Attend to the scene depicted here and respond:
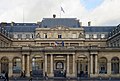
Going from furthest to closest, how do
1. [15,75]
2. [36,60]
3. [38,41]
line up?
[38,41], [36,60], [15,75]

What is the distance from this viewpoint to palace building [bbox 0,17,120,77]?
7775 centimetres

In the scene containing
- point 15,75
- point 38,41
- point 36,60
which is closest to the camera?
point 15,75

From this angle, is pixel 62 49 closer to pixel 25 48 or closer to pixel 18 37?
pixel 25 48

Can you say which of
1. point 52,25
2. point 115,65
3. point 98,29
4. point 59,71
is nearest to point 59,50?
point 115,65

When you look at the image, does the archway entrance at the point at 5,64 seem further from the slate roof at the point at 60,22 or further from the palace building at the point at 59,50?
the slate roof at the point at 60,22

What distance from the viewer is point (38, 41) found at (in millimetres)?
112250

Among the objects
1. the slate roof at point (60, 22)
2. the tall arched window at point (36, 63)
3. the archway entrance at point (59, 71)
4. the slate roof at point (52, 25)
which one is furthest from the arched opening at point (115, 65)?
the slate roof at point (52, 25)

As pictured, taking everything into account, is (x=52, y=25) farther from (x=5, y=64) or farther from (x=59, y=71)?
(x=5, y=64)

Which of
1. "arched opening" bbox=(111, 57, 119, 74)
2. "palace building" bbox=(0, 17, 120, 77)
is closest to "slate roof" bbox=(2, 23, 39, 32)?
"palace building" bbox=(0, 17, 120, 77)

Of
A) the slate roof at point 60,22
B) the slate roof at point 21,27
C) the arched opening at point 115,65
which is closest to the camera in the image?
the arched opening at point 115,65

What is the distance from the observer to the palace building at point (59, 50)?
77750 millimetres

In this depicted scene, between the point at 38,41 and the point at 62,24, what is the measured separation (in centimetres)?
972

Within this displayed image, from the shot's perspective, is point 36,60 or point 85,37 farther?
point 85,37

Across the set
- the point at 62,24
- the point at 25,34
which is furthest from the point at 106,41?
the point at 25,34
